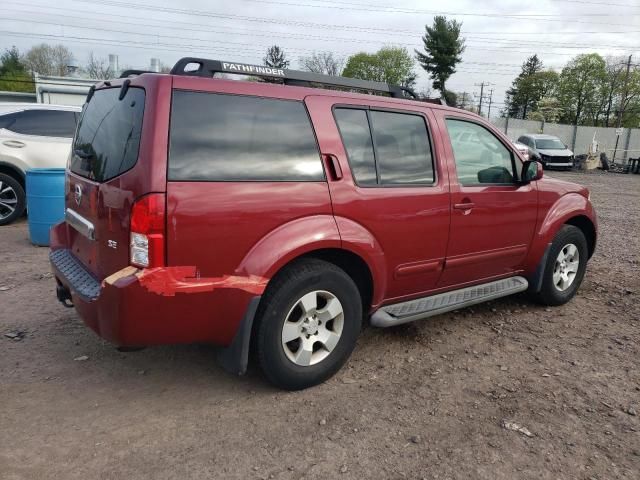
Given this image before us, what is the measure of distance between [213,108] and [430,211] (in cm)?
166

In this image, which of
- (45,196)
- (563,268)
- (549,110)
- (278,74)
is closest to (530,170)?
(563,268)

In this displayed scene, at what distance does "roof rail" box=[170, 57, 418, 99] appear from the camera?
9.87 feet

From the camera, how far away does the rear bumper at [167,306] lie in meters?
2.61

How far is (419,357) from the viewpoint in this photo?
378cm

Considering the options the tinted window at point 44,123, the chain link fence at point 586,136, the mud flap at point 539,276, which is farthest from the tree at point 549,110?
the mud flap at point 539,276

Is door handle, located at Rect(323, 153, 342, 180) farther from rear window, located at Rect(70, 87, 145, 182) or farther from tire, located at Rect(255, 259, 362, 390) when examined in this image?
rear window, located at Rect(70, 87, 145, 182)

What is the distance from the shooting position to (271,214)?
288 centimetres

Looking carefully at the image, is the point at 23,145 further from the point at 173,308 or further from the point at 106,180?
the point at 173,308

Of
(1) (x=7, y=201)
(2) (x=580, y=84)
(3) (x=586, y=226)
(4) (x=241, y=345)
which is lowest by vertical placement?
(1) (x=7, y=201)

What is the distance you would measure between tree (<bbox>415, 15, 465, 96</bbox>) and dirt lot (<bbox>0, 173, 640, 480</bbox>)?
57870mm

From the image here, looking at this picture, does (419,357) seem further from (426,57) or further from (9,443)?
(426,57)

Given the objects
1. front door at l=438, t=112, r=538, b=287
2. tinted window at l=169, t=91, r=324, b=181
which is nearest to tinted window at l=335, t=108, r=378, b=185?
tinted window at l=169, t=91, r=324, b=181

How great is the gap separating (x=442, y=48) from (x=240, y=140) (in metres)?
60.3

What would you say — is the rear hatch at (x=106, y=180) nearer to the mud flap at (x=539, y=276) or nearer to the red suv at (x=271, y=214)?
the red suv at (x=271, y=214)
